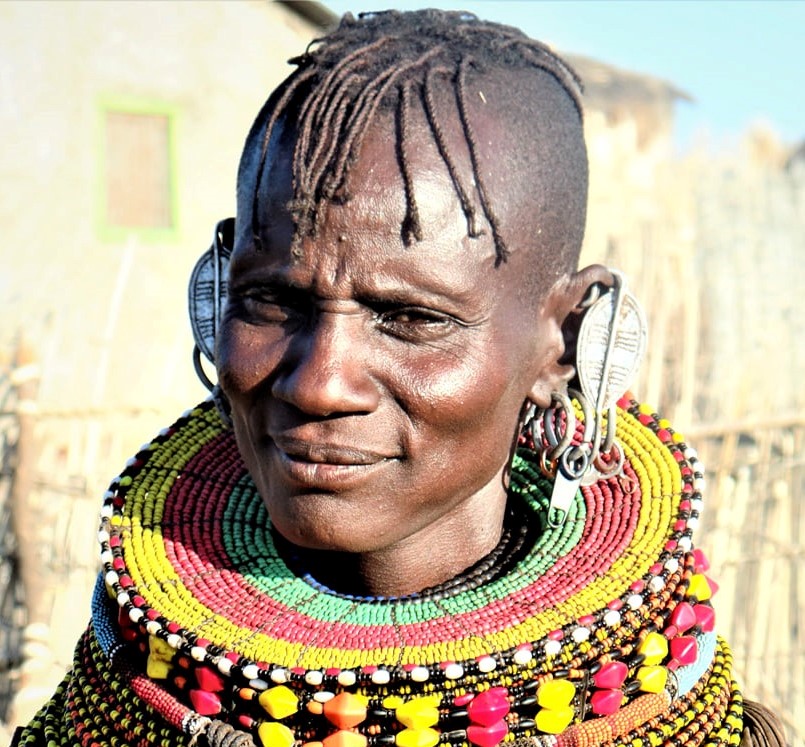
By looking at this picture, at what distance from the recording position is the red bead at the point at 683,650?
2.00m

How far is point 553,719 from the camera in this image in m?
1.83

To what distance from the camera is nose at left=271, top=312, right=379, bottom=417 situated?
1807mm

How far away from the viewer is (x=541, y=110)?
2.03 metres

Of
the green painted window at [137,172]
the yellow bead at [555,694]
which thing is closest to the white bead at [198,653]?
the yellow bead at [555,694]

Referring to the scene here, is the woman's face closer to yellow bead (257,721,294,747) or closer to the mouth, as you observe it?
the mouth

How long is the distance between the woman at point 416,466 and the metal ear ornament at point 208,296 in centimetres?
5

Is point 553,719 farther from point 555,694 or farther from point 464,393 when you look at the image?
point 464,393

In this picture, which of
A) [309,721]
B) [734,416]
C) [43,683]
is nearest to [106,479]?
[43,683]

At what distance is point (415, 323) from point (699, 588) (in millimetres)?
832

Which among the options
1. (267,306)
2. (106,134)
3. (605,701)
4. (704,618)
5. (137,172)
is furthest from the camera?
(137,172)

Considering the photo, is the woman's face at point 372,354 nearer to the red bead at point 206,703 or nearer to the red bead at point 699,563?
the red bead at point 206,703

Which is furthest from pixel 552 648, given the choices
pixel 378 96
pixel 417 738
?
pixel 378 96

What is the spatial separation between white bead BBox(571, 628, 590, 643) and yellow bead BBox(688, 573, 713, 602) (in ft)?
1.25

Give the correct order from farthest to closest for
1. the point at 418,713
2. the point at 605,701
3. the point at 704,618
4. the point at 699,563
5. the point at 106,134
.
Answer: the point at 106,134, the point at 699,563, the point at 704,618, the point at 605,701, the point at 418,713
